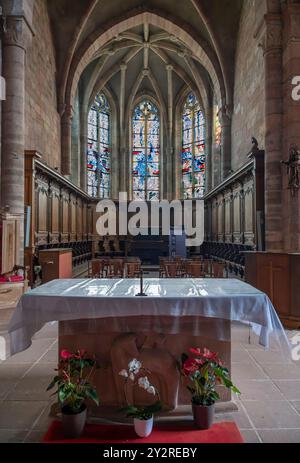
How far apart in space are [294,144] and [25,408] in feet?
22.9

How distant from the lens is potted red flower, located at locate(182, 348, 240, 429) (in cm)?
262

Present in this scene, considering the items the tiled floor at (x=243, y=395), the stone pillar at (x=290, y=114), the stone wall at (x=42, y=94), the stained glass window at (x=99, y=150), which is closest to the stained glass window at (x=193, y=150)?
the stained glass window at (x=99, y=150)

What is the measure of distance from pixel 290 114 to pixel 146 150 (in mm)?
14226

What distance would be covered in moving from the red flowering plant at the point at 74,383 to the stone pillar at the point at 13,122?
5.78 m

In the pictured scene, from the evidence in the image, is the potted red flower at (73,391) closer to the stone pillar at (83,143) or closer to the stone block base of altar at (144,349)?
the stone block base of altar at (144,349)

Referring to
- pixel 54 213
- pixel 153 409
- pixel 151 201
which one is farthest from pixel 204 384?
pixel 151 201

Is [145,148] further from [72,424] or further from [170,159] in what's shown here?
[72,424]

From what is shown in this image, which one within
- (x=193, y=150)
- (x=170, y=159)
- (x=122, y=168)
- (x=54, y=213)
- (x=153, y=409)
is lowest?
(x=153, y=409)

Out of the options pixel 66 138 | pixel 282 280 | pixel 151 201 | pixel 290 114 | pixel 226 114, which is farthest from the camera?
pixel 151 201

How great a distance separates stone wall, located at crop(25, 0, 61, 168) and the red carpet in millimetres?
9078

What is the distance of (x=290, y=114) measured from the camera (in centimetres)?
773

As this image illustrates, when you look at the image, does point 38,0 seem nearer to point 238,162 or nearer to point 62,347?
point 238,162

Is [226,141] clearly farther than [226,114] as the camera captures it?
Yes
